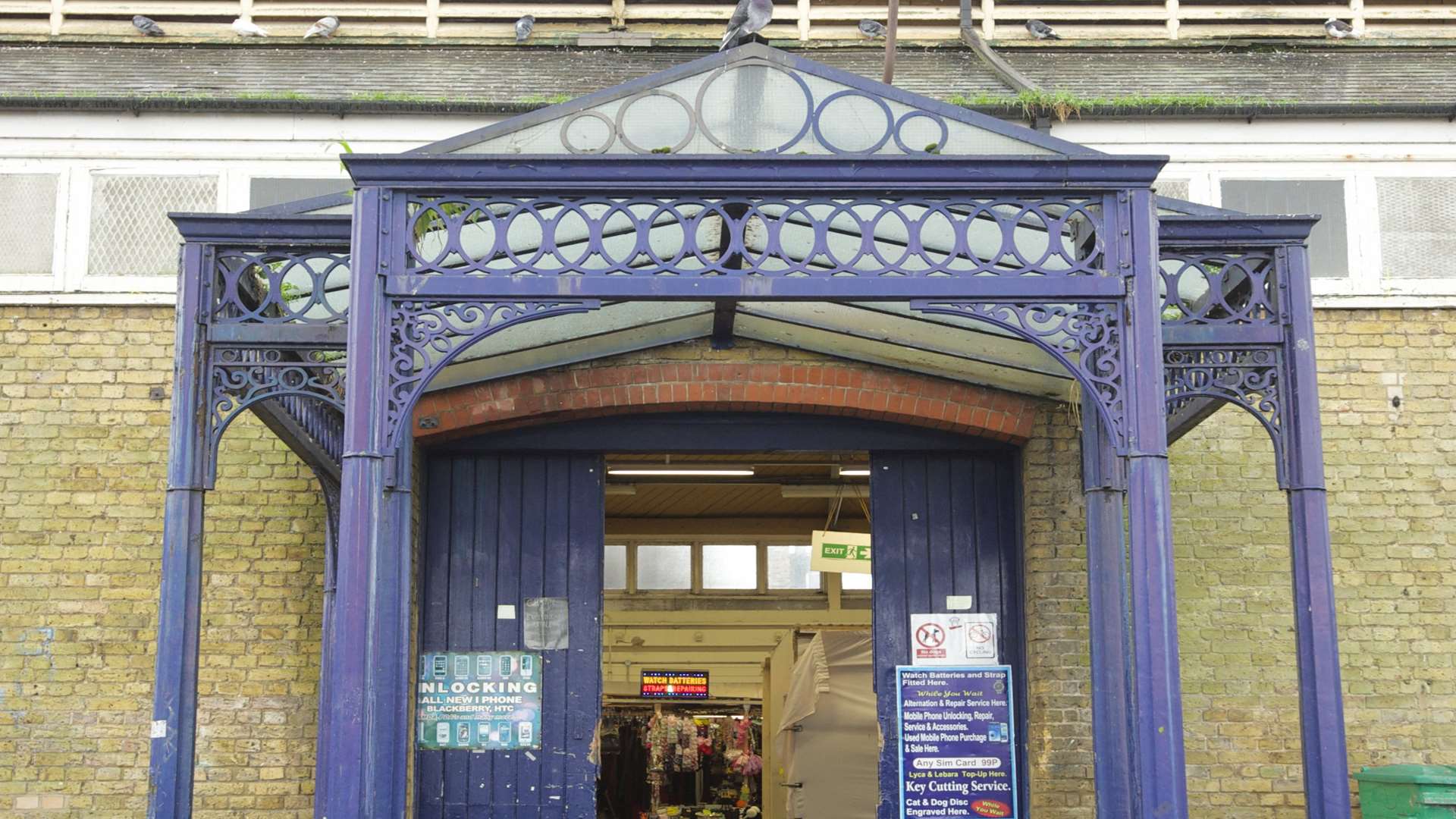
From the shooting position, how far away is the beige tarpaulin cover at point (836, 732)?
42.6 feet

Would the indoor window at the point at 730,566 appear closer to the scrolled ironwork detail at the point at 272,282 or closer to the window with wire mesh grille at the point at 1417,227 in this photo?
the window with wire mesh grille at the point at 1417,227

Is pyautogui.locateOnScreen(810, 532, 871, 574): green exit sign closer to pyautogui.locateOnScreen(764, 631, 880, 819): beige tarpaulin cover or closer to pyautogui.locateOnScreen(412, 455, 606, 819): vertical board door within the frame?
pyautogui.locateOnScreen(764, 631, 880, 819): beige tarpaulin cover

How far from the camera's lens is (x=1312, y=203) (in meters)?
9.71

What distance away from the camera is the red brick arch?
9.08 m

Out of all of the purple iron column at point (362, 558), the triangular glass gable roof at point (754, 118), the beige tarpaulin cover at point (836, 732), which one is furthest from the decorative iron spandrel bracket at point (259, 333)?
the beige tarpaulin cover at point (836, 732)

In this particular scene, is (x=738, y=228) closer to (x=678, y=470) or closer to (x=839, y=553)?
(x=839, y=553)

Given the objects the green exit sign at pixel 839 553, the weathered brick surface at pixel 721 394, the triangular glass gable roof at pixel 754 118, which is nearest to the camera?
the triangular glass gable roof at pixel 754 118

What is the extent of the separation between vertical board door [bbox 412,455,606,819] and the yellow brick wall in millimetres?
733

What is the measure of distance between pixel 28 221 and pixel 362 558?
185 inches

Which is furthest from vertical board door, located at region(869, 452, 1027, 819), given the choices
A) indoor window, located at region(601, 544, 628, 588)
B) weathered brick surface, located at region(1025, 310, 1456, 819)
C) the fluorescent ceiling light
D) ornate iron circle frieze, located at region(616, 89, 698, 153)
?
indoor window, located at region(601, 544, 628, 588)

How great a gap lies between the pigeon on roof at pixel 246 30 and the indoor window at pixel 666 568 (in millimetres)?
6768

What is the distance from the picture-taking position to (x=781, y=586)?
625 inches

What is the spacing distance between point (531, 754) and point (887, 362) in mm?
3134

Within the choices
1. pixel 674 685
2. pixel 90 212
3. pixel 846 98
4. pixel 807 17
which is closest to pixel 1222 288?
pixel 846 98
